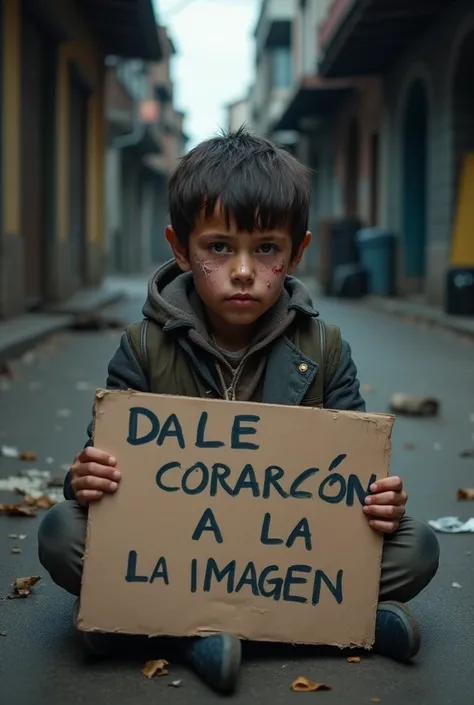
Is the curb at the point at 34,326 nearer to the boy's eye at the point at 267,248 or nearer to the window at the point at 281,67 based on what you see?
the boy's eye at the point at 267,248

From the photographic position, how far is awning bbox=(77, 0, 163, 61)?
16047 mm

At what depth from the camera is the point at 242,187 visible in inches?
99.5

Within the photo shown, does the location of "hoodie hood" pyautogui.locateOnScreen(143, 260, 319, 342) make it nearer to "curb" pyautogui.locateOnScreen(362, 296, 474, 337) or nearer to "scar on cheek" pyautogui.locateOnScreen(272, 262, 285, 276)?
"scar on cheek" pyautogui.locateOnScreen(272, 262, 285, 276)

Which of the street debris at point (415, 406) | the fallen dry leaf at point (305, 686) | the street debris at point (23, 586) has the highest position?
the fallen dry leaf at point (305, 686)

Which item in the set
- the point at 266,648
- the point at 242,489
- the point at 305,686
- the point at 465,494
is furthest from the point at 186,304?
the point at 465,494

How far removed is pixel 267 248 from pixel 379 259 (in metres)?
16.4

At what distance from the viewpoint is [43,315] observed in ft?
40.7

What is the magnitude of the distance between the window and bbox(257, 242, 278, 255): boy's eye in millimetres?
44504

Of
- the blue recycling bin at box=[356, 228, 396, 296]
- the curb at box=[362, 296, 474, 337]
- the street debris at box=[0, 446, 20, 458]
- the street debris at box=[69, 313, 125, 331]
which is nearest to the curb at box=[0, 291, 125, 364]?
the street debris at box=[69, 313, 125, 331]

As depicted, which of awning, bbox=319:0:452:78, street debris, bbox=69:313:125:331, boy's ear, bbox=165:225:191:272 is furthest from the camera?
awning, bbox=319:0:452:78

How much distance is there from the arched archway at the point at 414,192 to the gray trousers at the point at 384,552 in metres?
16.3

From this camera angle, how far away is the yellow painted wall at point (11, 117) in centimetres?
1058

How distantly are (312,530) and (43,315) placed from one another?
33.5 feet

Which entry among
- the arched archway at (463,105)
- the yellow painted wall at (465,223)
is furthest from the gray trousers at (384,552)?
the arched archway at (463,105)
